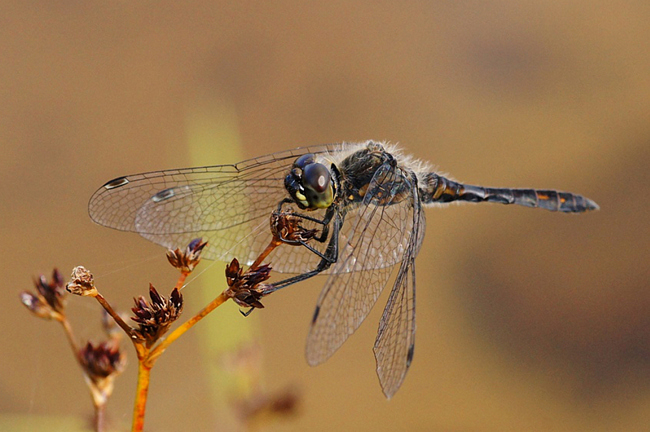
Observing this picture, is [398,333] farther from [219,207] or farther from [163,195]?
[163,195]

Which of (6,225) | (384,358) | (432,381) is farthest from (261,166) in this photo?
(6,225)

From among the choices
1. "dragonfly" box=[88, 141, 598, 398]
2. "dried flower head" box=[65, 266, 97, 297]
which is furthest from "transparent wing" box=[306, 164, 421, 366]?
"dried flower head" box=[65, 266, 97, 297]

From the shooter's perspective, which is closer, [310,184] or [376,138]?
[310,184]

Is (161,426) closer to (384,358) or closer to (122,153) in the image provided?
(384,358)

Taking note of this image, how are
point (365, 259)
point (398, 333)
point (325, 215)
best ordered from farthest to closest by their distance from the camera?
point (325, 215) → point (365, 259) → point (398, 333)

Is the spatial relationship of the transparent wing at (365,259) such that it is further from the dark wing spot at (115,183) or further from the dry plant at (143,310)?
the dark wing spot at (115,183)

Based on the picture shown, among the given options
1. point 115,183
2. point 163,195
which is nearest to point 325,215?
point 163,195
